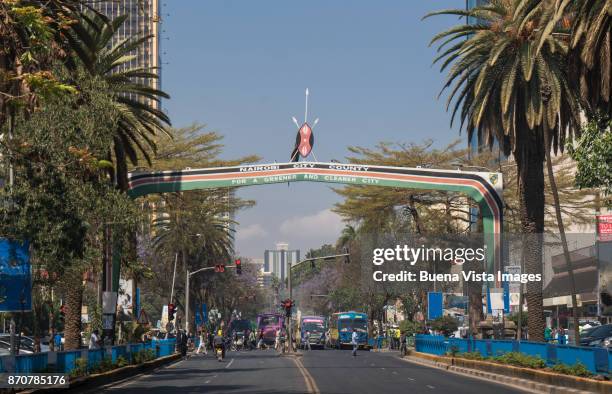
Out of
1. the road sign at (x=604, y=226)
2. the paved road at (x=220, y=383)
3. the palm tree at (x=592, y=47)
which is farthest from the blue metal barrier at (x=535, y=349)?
the road sign at (x=604, y=226)

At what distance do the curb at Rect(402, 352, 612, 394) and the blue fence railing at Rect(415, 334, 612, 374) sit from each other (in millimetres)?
519

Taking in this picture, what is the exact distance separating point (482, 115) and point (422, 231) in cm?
2824

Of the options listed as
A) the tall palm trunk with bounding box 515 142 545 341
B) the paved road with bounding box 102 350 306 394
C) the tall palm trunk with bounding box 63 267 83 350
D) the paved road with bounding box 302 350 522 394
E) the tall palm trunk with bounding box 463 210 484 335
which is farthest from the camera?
the tall palm trunk with bounding box 463 210 484 335

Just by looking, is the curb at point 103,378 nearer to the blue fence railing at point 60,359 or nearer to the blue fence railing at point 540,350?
the blue fence railing at point 60,359

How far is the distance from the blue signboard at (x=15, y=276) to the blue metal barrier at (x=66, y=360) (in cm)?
548

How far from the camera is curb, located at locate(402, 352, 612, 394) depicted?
25.9 m

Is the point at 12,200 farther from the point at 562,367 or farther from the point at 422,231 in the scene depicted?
the point at 422,231

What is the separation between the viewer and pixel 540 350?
3281 cm

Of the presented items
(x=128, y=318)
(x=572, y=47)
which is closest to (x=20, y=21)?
(x=572, y=47)

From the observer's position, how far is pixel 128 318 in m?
58.7

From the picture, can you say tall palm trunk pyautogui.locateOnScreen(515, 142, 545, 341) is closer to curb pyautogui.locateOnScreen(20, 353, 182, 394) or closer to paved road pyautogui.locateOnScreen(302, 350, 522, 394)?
paved road pyautogui.locateOnScreen(302, 350, 522, 394)

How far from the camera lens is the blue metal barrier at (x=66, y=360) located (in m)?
28.9

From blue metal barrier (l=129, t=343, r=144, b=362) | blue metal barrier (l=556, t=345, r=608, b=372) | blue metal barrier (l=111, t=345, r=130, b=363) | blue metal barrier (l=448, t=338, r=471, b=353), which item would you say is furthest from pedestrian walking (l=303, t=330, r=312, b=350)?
blue metal barrier (l=556, t=345, r=608, b=372)

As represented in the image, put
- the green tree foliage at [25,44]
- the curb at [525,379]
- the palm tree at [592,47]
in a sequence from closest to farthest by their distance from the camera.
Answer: the green tree foliage at [25,44]
the curb at [525,379]
the palm tree at [592,47]
